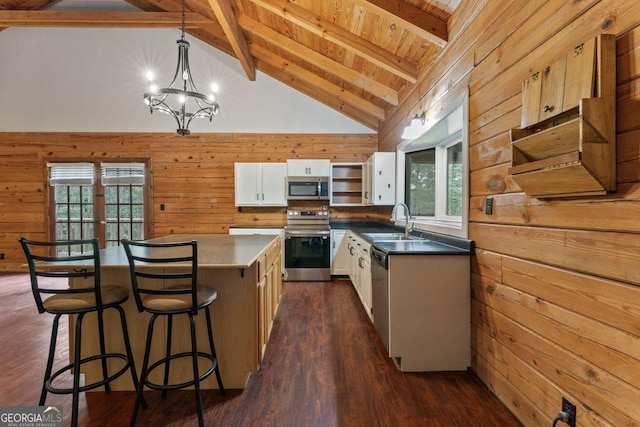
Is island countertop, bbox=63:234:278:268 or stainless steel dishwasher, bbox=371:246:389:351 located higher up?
island countertop, bbox=63:234:278:268

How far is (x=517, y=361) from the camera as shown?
1530 millimetres

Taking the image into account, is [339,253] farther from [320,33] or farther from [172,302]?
[172,302]

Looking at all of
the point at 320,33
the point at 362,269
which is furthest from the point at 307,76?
the point at 362,269

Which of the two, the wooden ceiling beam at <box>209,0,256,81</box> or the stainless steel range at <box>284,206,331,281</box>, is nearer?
the wooden ceiling beam at <box>209,0,256,81</box>

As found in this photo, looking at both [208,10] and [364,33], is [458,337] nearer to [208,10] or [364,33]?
[364,33]

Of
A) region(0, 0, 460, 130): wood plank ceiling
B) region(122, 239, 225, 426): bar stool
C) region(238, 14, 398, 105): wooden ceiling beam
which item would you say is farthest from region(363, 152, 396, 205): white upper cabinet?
region(122, 239, 225, 426): bar stool

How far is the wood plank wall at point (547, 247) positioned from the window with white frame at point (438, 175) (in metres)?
0.28

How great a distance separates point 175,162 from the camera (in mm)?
5031

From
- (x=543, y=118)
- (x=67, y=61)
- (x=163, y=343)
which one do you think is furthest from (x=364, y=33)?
(x=67, y=61)

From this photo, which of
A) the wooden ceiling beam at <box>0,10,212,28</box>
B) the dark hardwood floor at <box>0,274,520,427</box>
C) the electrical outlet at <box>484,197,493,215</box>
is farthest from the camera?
the wooden ceiling beam at <box>0,10,212,28</box>

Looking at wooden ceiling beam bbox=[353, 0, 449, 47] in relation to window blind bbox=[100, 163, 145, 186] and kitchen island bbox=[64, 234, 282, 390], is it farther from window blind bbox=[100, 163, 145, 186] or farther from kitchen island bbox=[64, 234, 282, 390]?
window blind bbox=[100, 163, 145, 186]

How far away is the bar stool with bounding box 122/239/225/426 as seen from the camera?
148 cm

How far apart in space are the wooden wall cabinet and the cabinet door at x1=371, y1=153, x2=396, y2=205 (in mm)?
2833

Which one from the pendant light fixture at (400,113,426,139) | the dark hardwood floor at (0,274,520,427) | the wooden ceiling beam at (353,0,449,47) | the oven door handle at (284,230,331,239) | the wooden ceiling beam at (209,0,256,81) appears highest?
the wooden ceiling beam at (209,0,256,81)
